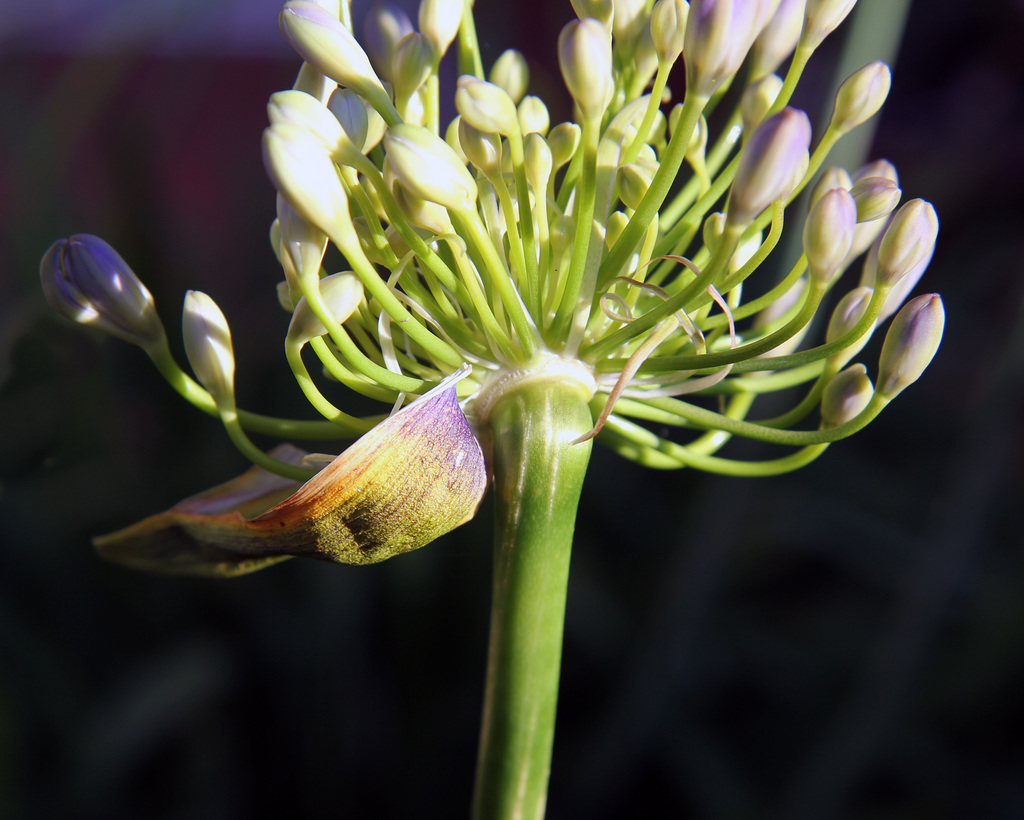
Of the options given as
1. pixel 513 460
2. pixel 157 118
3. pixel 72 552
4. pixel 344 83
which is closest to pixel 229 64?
pixel 157 118

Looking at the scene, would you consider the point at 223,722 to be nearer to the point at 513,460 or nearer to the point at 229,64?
the point at 513,460

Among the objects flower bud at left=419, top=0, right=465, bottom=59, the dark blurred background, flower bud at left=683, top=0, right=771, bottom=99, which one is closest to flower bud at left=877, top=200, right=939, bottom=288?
flower bud at left=683, top=0, right=771, bottom=99

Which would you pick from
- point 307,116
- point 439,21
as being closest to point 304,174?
point 307,116

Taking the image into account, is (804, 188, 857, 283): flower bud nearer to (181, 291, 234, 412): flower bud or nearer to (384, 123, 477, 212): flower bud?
(384, 123, 477, 212): flower bud

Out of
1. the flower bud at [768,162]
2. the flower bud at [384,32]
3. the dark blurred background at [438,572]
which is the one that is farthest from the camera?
the dark blurred background at [438,572]

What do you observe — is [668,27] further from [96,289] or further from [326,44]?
[96,289]

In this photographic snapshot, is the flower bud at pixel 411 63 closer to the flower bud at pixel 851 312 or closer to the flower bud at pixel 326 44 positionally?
the flower bud at pixel 326 44

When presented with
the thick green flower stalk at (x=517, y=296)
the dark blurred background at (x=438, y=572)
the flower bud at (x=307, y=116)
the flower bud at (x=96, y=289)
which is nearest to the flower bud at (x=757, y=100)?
the thick green flower stalk at (x=517, y=296)
